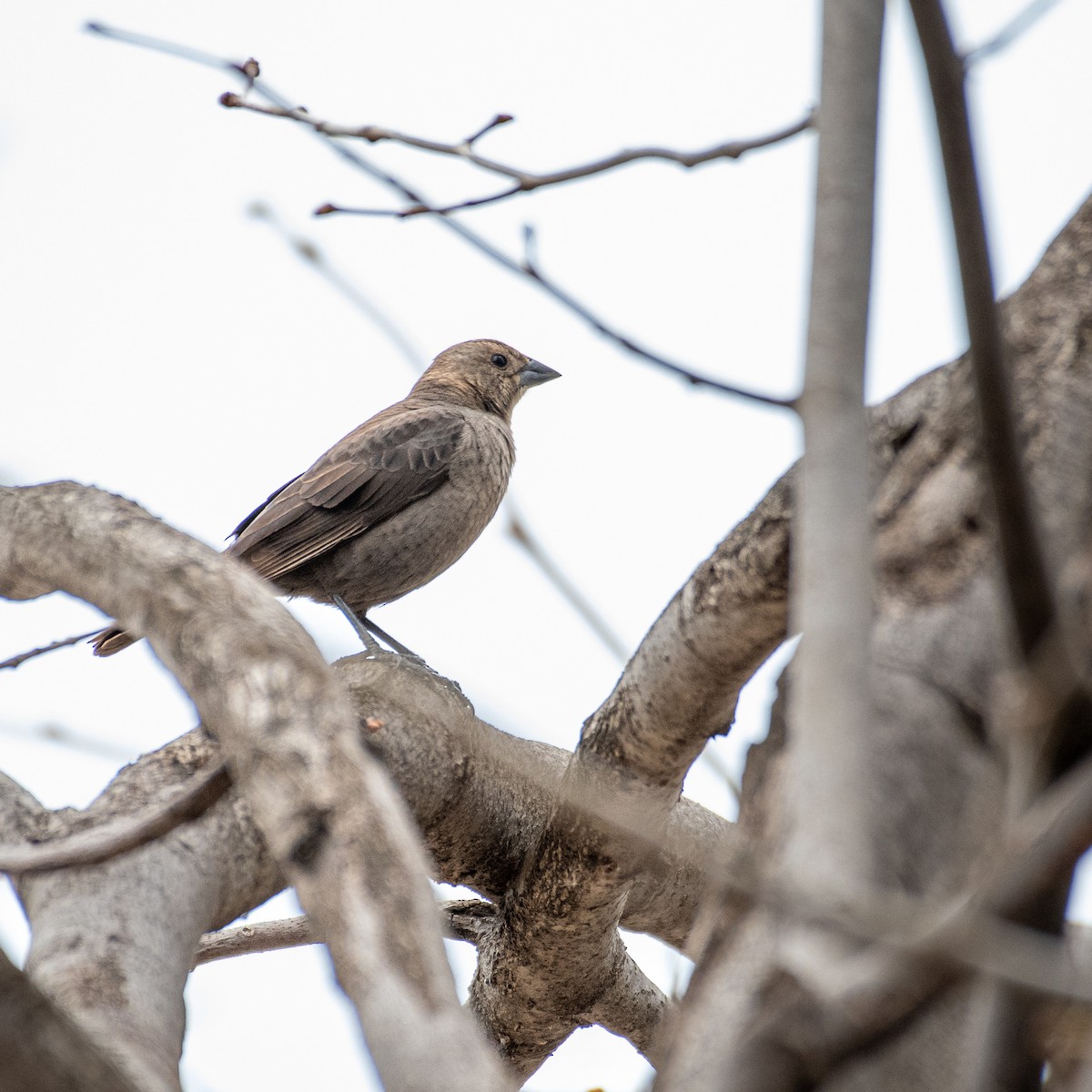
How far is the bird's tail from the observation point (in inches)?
194

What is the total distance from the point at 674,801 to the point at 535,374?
14.3ft

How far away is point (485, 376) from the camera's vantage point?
23.8ft

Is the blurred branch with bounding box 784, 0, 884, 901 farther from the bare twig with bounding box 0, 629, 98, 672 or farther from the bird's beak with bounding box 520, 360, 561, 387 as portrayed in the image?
the bird's beak with bounding box 520, 360, 561, 387

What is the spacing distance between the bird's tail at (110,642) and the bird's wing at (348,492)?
→ 68 cm

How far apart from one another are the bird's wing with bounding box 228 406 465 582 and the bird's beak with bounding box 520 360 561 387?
1.33 metres

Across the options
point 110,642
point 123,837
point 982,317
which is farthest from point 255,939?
point 982,317

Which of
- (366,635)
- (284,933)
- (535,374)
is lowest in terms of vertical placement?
(284,933)

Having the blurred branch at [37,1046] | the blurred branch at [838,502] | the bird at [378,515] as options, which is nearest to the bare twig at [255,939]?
the bird at [378,515]

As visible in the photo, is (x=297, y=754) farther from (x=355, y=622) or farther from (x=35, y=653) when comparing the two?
(x=355, y=622)

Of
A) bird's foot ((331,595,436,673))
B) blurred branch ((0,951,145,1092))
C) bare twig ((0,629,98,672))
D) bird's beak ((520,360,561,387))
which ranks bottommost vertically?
blurred branch ((0,951,145,1092))

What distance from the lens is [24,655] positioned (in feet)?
9.86

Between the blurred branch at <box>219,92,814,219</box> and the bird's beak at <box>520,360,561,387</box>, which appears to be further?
the bird's beak at <box>520,360,561,387</box>

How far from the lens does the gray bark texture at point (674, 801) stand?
1.11 m

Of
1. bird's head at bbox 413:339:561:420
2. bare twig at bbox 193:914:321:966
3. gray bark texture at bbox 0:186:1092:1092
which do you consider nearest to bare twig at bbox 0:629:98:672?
gray bark texture at bbox 0:186:1092:1092
